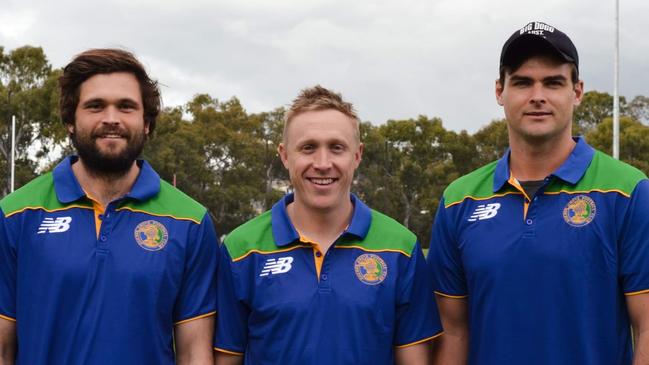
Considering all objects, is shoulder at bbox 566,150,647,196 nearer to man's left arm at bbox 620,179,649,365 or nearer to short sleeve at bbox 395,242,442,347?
man's left arm at bbox 620,179,649,365

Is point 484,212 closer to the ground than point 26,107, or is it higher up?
closer to the ground

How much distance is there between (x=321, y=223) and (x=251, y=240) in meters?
0.34

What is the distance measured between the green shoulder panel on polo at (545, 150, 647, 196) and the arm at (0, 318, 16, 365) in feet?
8.15

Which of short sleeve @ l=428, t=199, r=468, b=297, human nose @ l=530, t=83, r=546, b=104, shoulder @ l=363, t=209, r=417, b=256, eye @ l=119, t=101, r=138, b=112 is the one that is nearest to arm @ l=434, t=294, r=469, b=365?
short sleeve @ l=428, t=199, r=468, b=297

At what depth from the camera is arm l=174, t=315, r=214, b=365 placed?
3922 mm

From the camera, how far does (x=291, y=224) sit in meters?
4.00

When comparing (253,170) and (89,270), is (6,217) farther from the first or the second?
(253,170)

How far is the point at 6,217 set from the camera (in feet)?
12.3

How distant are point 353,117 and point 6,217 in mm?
1631

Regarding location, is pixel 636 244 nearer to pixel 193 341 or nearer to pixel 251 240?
pixel 251 240

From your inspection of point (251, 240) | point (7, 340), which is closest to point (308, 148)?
point (251, 240)

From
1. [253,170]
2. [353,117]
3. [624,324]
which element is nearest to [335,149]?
[353,117]

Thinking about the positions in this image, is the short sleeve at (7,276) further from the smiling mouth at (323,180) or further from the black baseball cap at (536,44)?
the black baseball cap at (536,44)

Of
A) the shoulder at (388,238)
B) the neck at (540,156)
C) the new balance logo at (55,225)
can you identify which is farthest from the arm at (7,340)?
the neck at (540,156)
